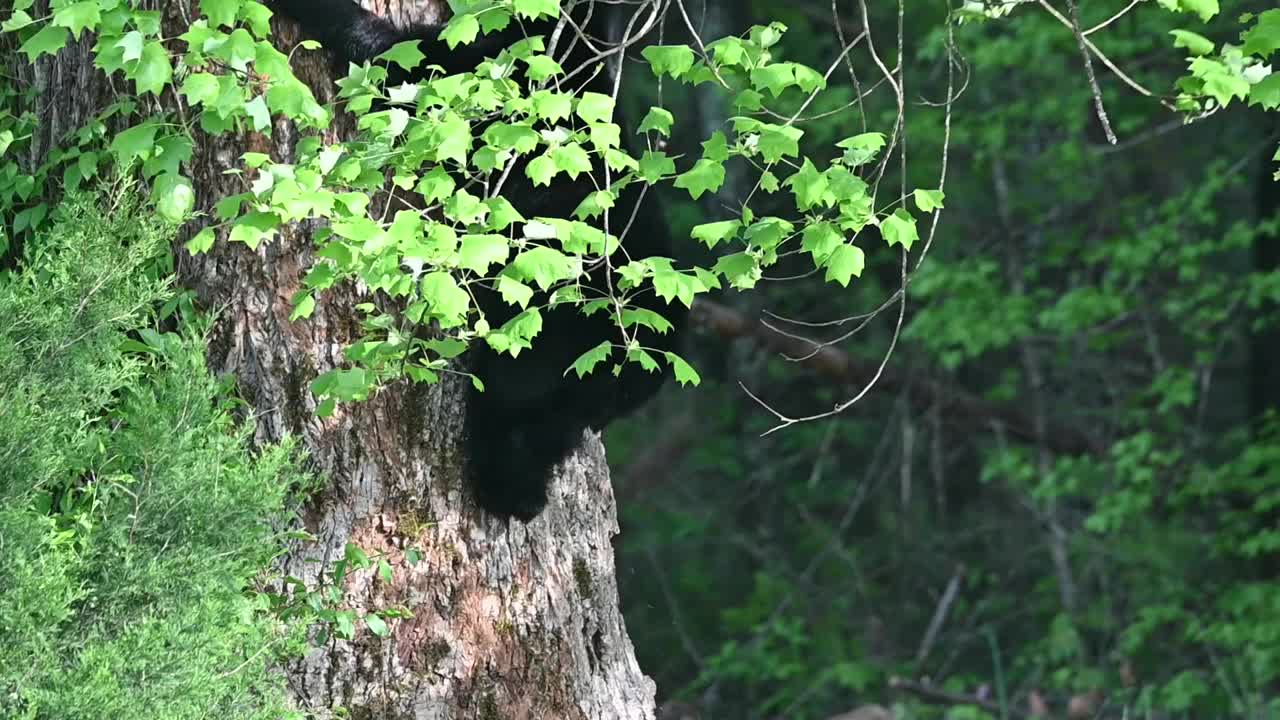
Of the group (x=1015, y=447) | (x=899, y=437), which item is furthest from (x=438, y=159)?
(x=899, y=437)

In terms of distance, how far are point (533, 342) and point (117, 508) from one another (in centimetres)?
104

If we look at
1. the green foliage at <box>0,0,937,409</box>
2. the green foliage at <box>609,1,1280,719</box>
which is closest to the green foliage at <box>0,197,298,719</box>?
the green foliage at <box>0,0,937,409</box>

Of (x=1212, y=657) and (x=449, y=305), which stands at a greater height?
(x=449, y=305)

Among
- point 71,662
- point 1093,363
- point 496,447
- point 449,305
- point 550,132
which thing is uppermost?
point 550,132

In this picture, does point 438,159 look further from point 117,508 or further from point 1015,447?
point 1015,447

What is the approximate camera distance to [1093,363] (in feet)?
35.4

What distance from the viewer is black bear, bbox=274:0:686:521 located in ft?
10.6

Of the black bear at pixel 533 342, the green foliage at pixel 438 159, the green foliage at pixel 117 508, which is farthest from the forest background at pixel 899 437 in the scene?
the black bear at pixel 533 342

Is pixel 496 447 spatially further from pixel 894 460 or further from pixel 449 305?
pixel 894 460

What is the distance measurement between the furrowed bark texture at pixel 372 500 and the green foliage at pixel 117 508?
227mm

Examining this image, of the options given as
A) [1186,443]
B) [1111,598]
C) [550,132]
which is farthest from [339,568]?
[1111,598]

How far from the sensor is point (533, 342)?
343 cm

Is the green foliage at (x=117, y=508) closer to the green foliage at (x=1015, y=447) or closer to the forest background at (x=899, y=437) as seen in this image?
the forest background at (x=899, y=437)

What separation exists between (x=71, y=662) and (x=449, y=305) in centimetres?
92
